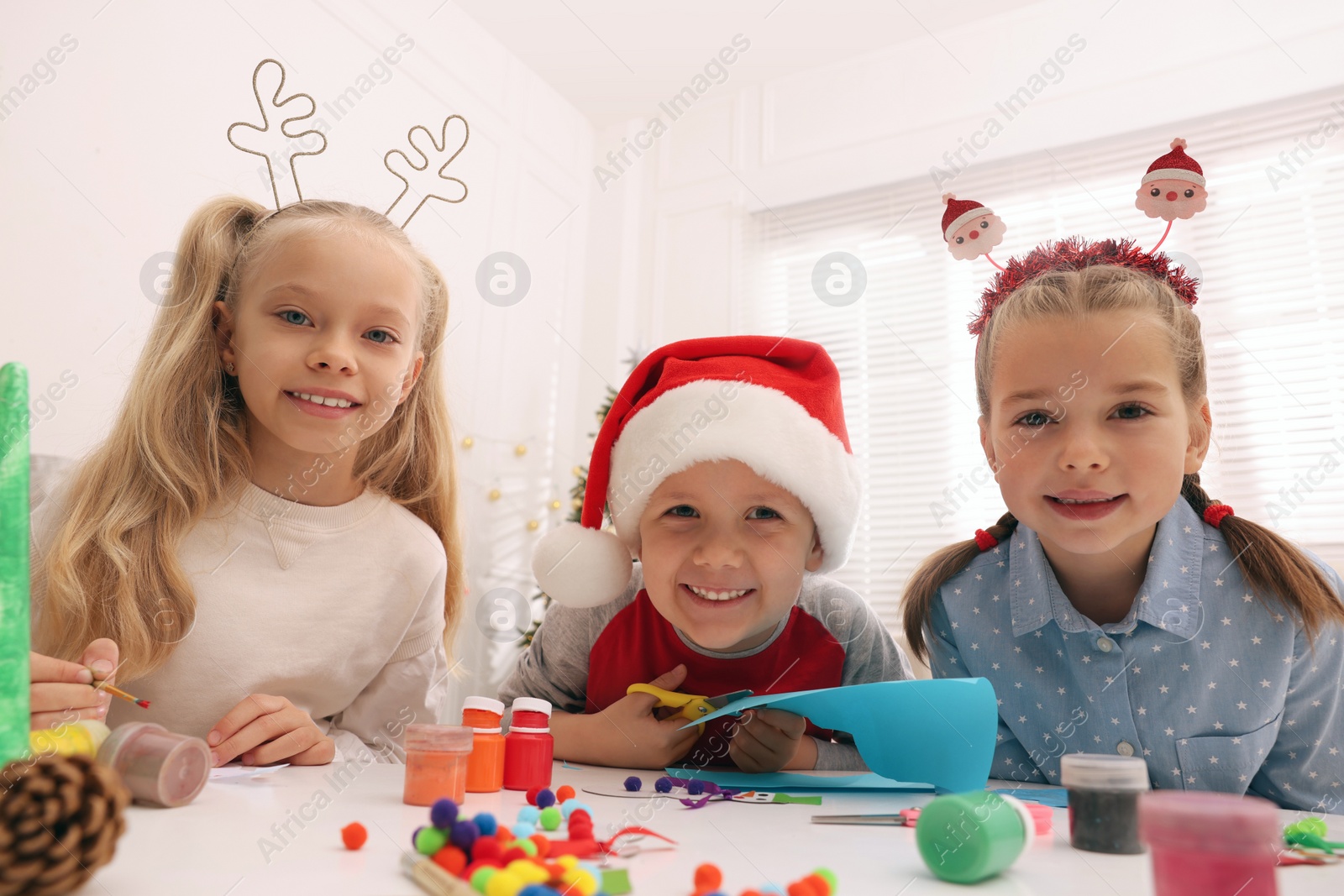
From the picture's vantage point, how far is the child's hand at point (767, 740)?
3.30ft

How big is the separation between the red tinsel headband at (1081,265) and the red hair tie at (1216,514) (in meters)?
0.28

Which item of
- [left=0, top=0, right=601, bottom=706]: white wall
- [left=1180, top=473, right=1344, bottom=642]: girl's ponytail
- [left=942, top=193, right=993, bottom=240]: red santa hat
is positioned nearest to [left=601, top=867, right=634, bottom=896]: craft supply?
[left=1180, top=473, right=1344, bottom=642]: girl's ponytail

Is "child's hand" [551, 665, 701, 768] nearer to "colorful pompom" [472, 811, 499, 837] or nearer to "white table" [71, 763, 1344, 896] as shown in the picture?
"white table" [71, 763, 1344, 896]

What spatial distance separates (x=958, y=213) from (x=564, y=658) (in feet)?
2.95

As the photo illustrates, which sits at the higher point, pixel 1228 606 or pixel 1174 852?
pixel 1228 606

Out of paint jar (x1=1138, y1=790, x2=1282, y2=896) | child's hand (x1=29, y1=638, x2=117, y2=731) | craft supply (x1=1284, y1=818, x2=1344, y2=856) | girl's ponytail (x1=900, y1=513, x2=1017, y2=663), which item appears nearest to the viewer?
paint jar (x1=1138, y1=790, x2=1282, y2=896)

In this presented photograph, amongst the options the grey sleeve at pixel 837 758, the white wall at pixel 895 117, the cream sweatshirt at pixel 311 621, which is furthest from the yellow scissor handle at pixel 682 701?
the white wall at pixel 895 117

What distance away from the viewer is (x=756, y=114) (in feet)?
12.7

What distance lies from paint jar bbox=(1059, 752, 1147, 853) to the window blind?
7.94ft

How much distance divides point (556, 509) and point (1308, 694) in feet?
9.00

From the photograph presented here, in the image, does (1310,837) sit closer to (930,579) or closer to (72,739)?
(930,579)

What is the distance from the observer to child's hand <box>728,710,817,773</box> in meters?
1.01

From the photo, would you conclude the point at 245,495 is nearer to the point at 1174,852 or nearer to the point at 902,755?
the point at 902,755

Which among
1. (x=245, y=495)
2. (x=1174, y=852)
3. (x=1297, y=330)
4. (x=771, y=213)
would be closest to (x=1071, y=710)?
(x=1174, y=852)
